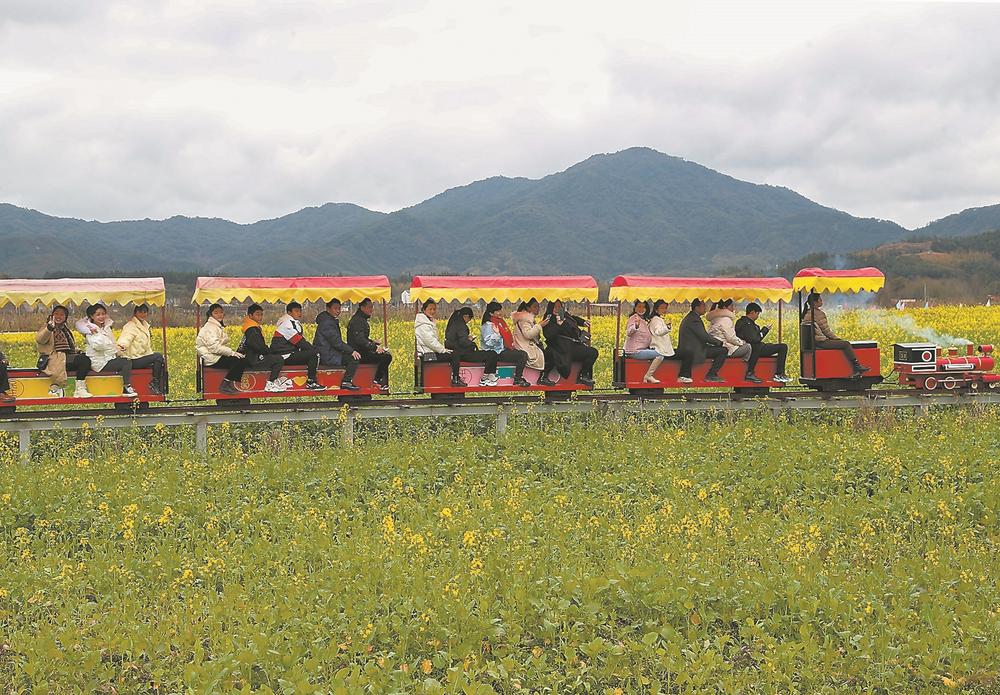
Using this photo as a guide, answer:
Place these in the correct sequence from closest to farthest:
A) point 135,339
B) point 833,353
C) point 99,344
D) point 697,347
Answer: point 99,344, point 135,339, point 697,347, point 833,353

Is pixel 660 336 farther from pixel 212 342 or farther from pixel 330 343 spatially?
pixel 212 342

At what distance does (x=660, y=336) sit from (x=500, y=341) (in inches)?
112

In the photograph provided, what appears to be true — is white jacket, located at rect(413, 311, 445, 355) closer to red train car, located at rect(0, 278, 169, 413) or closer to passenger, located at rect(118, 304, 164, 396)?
red train car, located at rect(0, 278, 169, 413)

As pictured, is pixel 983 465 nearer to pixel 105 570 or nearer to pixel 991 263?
pixel 105 570

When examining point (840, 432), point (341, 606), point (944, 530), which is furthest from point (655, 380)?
point (341, 606)

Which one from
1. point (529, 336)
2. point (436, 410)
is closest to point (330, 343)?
point (436, 410)

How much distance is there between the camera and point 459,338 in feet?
51.9

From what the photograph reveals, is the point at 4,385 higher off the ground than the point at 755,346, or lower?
lower

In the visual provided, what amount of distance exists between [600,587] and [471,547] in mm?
1548

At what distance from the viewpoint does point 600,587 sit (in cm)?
826

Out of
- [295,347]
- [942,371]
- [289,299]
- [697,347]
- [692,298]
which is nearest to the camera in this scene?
[295,347]

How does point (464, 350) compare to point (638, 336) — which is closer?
point (464, 350)

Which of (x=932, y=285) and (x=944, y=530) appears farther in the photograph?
(x=932, y=285)

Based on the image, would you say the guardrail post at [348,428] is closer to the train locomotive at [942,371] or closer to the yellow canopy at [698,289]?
the yellow canopy at [698,289]
